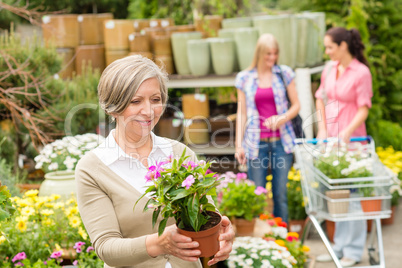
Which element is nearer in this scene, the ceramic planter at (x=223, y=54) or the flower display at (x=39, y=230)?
the flower display at (x=39, y=230)

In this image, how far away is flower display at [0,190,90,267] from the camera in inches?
106

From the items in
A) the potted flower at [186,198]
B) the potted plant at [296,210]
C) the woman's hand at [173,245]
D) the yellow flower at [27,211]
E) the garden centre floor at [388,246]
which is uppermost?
the potted flower at [186,198]

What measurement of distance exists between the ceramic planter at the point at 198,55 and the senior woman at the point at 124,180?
10.2 feet

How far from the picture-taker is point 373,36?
279 inches

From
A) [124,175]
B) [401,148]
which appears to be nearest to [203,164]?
[124,175]

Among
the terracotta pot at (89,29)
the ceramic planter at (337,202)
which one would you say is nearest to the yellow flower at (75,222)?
the ceramic planter at (337,202)

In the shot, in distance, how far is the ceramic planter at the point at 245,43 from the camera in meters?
4.65

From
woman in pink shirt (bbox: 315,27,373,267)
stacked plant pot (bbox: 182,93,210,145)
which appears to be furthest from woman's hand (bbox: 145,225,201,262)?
stacked plant pot (bbox: 182,93,210,145)

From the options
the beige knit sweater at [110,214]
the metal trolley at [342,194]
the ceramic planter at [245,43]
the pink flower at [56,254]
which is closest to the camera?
the beige knit sweater at [110,214]

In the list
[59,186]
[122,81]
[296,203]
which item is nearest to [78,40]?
[59,186]

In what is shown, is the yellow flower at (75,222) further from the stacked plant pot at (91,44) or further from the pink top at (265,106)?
the stacked plant pot at (91,44)

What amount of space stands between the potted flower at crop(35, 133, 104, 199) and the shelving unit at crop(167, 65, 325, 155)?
1569 millimetres

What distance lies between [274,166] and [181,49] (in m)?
1.72

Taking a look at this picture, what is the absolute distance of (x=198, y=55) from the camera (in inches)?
189
